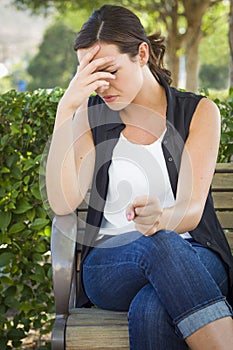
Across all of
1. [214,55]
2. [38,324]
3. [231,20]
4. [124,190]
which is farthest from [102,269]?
[214,55]

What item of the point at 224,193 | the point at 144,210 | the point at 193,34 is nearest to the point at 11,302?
the point at 224,193

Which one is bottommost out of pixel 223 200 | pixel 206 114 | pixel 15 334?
pixel 15 334

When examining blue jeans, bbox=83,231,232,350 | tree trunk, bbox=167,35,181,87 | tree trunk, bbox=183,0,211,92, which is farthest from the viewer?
tree trunk, bbox=167,35,181,87

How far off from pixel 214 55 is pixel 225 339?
18472 mm

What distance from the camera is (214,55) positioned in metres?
19.9

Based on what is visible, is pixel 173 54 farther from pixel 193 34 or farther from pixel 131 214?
pixel 131 214

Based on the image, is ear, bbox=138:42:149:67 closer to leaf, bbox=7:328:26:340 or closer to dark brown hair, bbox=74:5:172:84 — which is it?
dark brown hair, bbox=74:5:172:84

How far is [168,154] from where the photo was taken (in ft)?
8.32

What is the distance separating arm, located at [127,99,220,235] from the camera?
216cm

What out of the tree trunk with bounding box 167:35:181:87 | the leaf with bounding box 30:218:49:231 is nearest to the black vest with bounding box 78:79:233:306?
the leaf with bounding box 30:218:49:231

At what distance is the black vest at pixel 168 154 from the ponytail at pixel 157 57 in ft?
0.17

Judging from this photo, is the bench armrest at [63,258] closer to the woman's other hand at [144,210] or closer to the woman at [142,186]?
the woman at [142,186]

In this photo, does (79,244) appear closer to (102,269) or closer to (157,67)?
(102,269)

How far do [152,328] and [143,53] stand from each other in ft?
3.33
